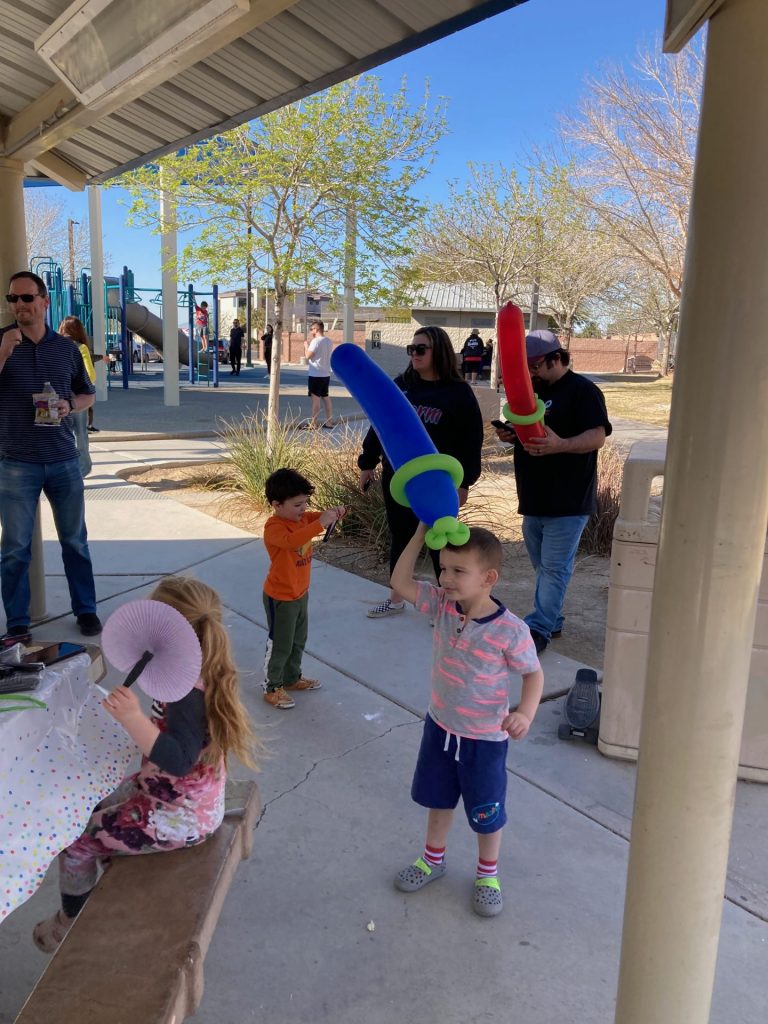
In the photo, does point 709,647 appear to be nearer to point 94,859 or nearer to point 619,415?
point 94,859

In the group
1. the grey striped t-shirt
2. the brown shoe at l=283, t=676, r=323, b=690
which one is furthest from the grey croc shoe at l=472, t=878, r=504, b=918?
the grey striped t-shirt

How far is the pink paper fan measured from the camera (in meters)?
1.72

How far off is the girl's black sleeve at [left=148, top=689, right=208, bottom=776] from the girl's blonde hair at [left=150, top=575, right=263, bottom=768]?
0.03m

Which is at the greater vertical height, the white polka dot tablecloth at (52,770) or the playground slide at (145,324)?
the playground slide at (145,324)

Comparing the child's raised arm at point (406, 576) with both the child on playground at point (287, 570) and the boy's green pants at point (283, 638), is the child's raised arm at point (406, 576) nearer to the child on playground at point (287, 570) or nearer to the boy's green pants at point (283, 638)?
the child on playground at point (287, 570)

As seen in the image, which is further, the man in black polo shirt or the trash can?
the man in black polo shirt

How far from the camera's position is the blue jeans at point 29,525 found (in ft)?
14.4

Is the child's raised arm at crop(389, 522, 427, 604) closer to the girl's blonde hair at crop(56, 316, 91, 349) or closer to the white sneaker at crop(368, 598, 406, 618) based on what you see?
the white sneaker at crop(368, 598, 406, 618)

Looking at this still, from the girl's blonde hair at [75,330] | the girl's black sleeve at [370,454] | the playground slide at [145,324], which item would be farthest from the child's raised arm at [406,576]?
the playground slide at [145,324]

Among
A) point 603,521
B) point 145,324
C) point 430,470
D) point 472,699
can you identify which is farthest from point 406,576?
point 145,324

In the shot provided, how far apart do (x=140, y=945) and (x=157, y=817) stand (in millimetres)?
353

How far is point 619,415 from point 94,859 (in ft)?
64.2

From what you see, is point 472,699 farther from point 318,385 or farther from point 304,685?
point 318,385

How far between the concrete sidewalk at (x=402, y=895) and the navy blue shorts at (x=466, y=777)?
32 centimetres
